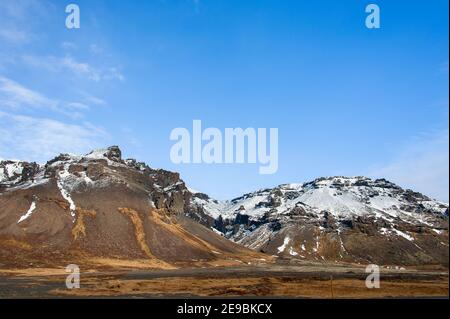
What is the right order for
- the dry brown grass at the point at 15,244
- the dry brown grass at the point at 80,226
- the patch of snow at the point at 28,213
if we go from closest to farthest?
the dry brown grass at the point at 15,244, the dry brown grass at the point at 80,226, the patch of snow at the point at 28,213

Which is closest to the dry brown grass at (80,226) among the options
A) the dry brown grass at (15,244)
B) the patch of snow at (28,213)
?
the patch of snow at (28,213)

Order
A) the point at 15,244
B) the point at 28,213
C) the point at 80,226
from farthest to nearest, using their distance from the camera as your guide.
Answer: the point at 80,226 → the point at 28,213 → the point at 15,244

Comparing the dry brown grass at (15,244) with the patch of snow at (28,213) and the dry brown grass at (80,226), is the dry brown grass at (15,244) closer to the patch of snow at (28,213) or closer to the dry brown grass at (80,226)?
the patch of snow at (28,213)

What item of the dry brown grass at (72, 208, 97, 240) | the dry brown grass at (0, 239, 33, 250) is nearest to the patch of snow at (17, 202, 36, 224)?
the dry brown grass at (0, 239, 33, 250)

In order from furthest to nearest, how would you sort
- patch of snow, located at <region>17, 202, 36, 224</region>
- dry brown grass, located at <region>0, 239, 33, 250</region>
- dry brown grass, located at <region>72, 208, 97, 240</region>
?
patch of snow, located at <region>17, 202, 36, 224</region>
dry brown grass, located at <region>72, 208, 97, 240</region>
dry brown grass, located at <region>0, 239, 33, 250</region>

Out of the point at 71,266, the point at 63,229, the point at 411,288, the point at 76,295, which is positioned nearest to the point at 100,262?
the point at 71,266

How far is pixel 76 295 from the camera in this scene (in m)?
73.6

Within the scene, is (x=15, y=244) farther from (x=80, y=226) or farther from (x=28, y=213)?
(x=80, y=226)

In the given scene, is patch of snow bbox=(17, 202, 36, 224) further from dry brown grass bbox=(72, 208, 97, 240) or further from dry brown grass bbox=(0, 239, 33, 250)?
dry brown grass bbox=(72, 208, 97, 240)

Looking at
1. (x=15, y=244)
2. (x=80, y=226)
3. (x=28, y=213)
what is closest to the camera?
(x=15, y=244)

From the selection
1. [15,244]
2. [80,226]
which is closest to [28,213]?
[80,226]
